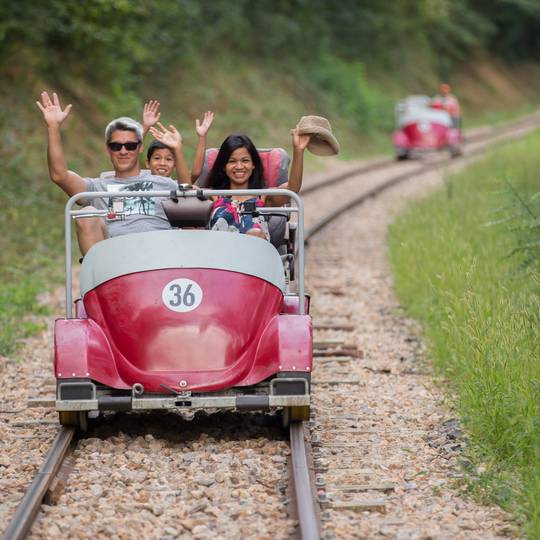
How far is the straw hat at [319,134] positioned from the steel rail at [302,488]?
207 centimetres

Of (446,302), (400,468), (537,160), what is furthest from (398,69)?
(400,468)

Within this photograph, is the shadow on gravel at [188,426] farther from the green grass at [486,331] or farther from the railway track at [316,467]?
the green grass at [486,331]

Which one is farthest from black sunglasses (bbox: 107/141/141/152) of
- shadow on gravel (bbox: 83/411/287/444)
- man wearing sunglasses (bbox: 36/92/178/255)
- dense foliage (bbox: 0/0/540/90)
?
dense foliage (bbox: 0/0/540/90)

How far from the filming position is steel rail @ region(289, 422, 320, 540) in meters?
5.19

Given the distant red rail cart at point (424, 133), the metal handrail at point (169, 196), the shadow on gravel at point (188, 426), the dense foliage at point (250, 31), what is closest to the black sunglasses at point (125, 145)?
the metal handrail at point (169, 196)

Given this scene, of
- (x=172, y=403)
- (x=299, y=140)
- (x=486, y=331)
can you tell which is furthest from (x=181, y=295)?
(x=486, y=331)

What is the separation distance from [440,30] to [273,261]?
47762mm

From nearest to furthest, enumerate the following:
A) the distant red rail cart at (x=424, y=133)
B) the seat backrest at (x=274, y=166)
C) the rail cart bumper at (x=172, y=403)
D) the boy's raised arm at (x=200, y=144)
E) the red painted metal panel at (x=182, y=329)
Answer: the rail cart bumper at (x=172, y=403)
the red painted metal panel at (x=182, y=329)
the boy's raised arm at (x=200, y=144)
the seat backrest at (x=274, y=166)
the distant red rail cart at (x=424, y=133)

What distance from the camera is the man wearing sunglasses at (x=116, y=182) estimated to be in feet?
25.0

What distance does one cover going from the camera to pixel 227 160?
27.0 feet

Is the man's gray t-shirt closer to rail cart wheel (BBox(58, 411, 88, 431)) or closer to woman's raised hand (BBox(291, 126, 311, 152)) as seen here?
woman's raised hand (BBox(291, 126, 311, 152))

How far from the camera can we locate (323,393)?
26.7 feet

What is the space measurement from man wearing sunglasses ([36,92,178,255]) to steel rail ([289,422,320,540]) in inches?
70.8

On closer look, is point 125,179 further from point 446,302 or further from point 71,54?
point 71,54
